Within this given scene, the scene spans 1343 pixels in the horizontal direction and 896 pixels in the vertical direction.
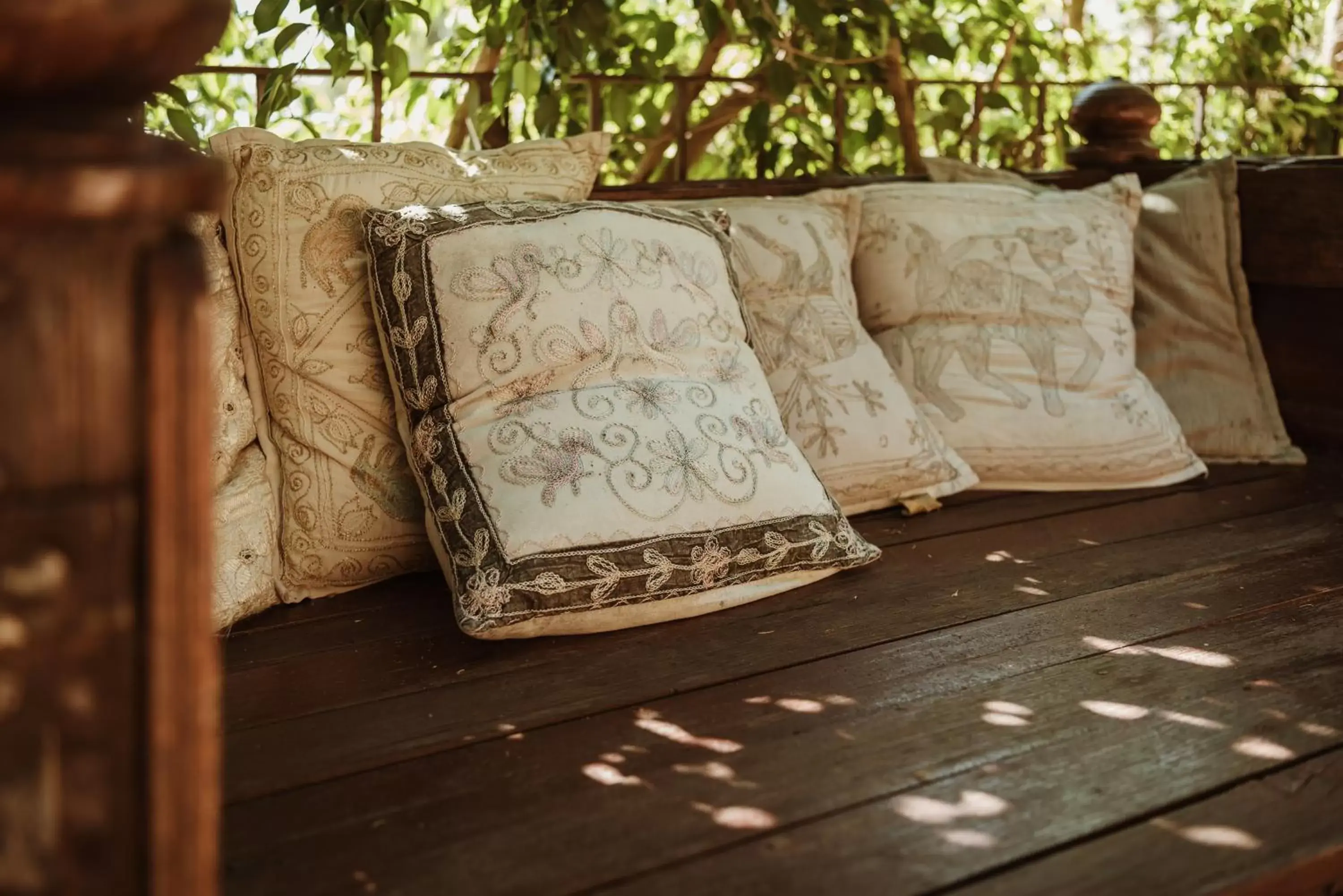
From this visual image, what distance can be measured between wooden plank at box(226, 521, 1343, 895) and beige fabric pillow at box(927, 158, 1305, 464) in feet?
2.77

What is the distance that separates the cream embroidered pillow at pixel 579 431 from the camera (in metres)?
1.50

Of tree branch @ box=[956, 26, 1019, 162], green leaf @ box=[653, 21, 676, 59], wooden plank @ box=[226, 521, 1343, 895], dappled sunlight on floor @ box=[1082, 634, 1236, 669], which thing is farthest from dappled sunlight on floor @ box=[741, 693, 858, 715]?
tree branch @ box=[956, 26, 1019, 162]

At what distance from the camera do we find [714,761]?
124 cm

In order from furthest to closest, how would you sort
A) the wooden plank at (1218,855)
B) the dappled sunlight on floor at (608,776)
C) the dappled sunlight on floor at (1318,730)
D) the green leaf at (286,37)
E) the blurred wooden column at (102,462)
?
the green leaf at (286,37) < the dappled sunlight on floor at (1318,730) < the dappled sunlight on floor at (608,776) < the wooden plank at (1218,855) < the blurred wooden column at (102,462)

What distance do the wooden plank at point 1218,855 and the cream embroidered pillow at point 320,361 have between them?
925 millimetres

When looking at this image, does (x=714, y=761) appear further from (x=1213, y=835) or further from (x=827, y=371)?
(x=827, y=371)

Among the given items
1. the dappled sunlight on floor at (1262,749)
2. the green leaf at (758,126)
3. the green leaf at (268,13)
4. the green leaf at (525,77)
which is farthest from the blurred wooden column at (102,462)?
the green leaf at (758,126)

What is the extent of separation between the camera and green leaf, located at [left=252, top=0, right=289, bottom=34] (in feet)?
6.30

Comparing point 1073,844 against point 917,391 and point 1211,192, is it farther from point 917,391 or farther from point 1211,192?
point 1211,192

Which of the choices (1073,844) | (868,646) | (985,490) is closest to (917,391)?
(985,490)

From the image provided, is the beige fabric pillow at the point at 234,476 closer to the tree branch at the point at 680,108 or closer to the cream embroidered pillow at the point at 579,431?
the cream embroidered pillow at the point at 579,431

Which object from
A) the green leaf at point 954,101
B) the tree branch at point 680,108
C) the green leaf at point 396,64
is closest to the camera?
the green leaf at point 396,64

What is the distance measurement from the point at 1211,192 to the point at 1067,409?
69cm

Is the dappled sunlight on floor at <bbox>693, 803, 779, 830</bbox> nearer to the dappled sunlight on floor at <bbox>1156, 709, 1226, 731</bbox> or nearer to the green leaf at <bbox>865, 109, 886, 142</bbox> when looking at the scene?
the dappled sunlight on floor at <bbox>1156, 709, 1226, 731</bbox>
